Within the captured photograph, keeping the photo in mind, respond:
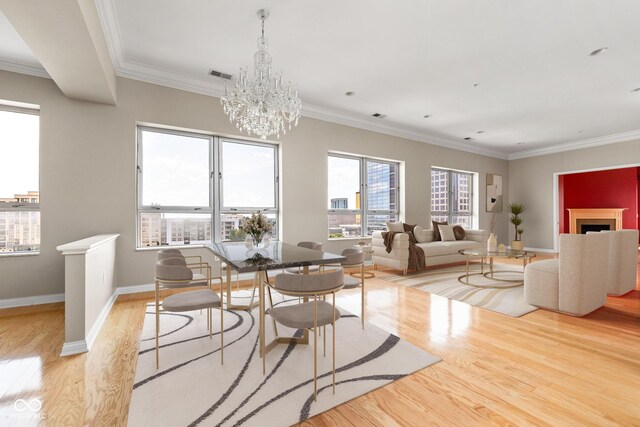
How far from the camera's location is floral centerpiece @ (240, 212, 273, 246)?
2.91 m

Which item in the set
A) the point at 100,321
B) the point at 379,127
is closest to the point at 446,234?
the point at 379,127

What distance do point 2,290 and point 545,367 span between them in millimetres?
5458

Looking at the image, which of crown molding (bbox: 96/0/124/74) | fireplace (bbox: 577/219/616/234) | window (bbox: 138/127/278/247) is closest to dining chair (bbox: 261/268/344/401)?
window (bbox: 138/127/278/247)

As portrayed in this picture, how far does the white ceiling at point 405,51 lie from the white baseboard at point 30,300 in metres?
2.77

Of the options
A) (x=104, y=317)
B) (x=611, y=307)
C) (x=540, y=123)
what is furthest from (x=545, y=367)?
(x=540, y=123)

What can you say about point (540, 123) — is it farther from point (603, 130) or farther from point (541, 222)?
point (541, 222)

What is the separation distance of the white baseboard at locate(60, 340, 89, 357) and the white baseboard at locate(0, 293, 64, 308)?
5.82 ft

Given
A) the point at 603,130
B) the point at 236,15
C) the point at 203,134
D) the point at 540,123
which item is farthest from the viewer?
the point at 603,130

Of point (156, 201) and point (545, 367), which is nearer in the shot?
point (545, 367)

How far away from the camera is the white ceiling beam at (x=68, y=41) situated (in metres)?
2.12

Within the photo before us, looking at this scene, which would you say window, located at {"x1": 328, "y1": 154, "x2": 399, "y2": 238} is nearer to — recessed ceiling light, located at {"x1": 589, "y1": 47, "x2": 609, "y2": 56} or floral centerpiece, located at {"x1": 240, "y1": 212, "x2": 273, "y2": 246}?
floral centerpiece, located at {"x1": 240, "y1": 212, "x2": 273, "y2": 246}

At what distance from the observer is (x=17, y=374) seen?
79.0 inches

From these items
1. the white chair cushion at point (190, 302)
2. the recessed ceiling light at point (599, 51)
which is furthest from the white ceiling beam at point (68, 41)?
the recessed ceiling light at point (599, 51)

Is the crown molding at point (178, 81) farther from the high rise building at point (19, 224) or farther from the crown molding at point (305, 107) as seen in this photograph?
the high rise building at point (19, 224)
